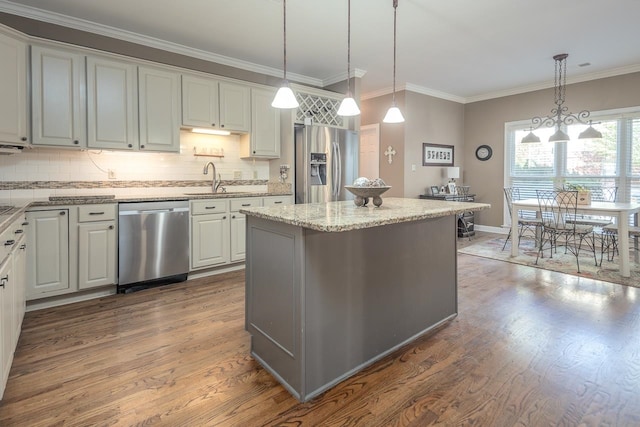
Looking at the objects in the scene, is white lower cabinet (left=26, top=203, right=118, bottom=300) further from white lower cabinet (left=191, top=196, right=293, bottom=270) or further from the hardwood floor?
white lower cabinet (left=191, top=196, right=293, bottom=270)

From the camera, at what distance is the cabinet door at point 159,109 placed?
352 centimetres

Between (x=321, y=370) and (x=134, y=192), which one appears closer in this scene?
(x=321, y=370)

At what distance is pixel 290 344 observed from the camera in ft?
5.93

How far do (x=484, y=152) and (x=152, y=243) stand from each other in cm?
606

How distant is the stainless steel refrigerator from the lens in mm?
4504

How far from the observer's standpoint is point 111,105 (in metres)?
3.33

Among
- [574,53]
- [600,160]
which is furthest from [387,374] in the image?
[600,160]

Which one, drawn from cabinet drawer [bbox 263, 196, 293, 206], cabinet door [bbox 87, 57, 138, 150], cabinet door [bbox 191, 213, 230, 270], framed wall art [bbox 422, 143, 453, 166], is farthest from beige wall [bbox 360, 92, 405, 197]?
cabinet door [bbox 87, 57, 138, 150]

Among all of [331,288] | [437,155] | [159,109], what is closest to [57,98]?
[159,109]

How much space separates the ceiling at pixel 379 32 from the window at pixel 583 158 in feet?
2.66

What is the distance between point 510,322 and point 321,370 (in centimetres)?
171

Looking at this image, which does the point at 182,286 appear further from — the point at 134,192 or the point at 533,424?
the point at 533,424

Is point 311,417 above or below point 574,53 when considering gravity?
below

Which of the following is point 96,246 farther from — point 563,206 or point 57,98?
point 563,206
